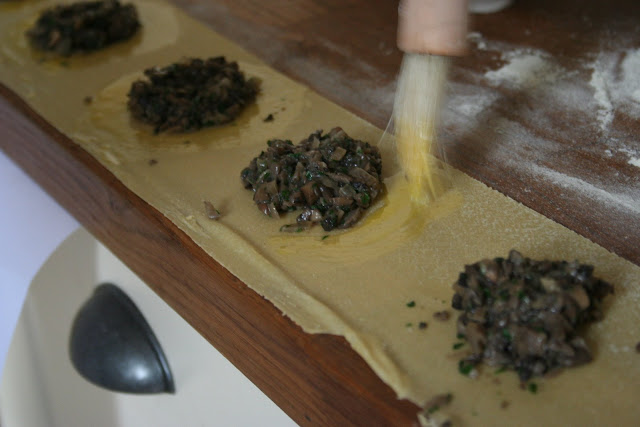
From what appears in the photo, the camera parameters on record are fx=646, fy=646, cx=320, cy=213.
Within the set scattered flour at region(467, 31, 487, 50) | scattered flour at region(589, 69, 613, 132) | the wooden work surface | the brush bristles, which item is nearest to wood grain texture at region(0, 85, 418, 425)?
the wooden work surface

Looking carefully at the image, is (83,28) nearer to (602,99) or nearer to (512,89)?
(512,89)

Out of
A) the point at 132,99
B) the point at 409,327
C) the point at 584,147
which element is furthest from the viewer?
the point at 132,99

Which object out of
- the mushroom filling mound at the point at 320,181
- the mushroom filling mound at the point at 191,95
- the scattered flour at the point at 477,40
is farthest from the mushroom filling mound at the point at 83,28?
→ the scattered flour at the point at 477,40

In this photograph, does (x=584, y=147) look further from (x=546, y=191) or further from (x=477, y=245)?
(x=477, y=245)

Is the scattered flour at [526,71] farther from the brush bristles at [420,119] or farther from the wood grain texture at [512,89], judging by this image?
the brush bristles at [420,119]

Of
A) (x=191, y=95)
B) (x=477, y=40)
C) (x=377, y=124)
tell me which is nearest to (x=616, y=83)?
(x=477, y=40)

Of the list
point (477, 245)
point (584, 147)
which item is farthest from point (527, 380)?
point (584, 147)
